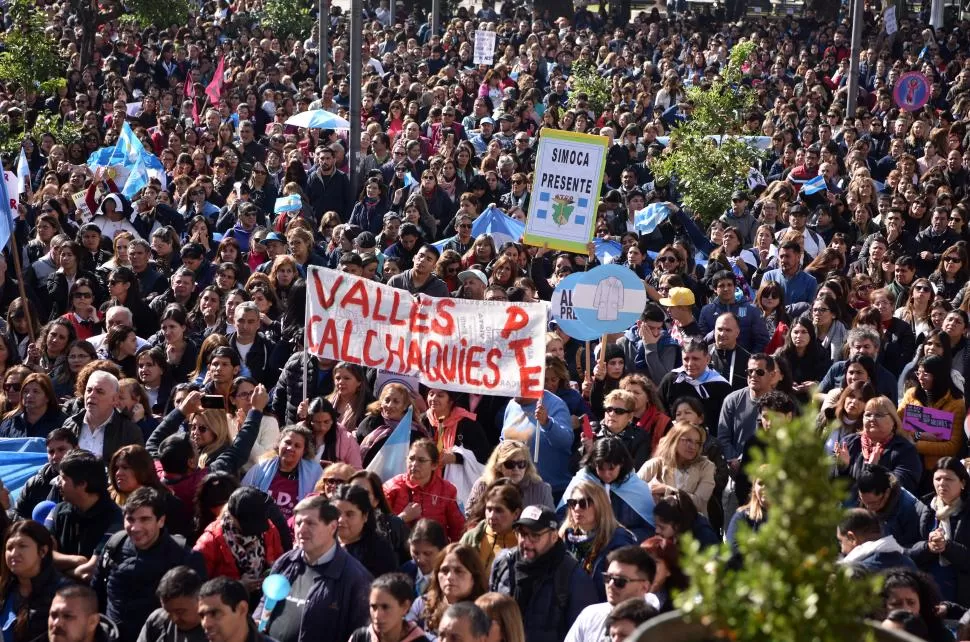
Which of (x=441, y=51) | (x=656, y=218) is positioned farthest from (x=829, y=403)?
(x=441, y=51)

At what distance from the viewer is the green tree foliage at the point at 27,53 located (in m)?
20.6

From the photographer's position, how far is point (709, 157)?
1571cm

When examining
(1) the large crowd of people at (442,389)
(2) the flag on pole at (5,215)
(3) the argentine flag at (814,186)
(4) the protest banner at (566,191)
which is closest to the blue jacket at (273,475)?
(1) the large crowd of people at (442,389)

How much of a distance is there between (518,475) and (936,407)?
3.16m

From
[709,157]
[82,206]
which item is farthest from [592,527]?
[82,206]

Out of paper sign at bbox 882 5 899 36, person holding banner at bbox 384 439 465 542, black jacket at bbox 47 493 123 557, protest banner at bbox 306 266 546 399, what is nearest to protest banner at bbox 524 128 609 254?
protest banner at bbox 306 266 546 399

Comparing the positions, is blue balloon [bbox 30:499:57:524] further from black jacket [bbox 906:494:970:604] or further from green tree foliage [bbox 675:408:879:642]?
green tree foliage [bbox 675:408:879:642]

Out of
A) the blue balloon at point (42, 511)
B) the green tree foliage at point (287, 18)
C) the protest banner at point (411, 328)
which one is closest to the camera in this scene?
the blue balloon at point (42, 511)

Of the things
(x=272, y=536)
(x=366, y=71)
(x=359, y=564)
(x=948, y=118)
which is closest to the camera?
(x=359, y=564)

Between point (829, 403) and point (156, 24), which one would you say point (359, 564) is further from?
point (156, 24)

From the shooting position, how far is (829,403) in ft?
30.5

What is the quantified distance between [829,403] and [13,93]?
1549 cm

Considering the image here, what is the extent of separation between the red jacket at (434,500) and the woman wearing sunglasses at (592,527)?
1.00m

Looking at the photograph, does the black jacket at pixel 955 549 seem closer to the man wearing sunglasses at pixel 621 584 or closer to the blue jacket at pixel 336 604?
the man wearing sunglasses at pixel 621 584
